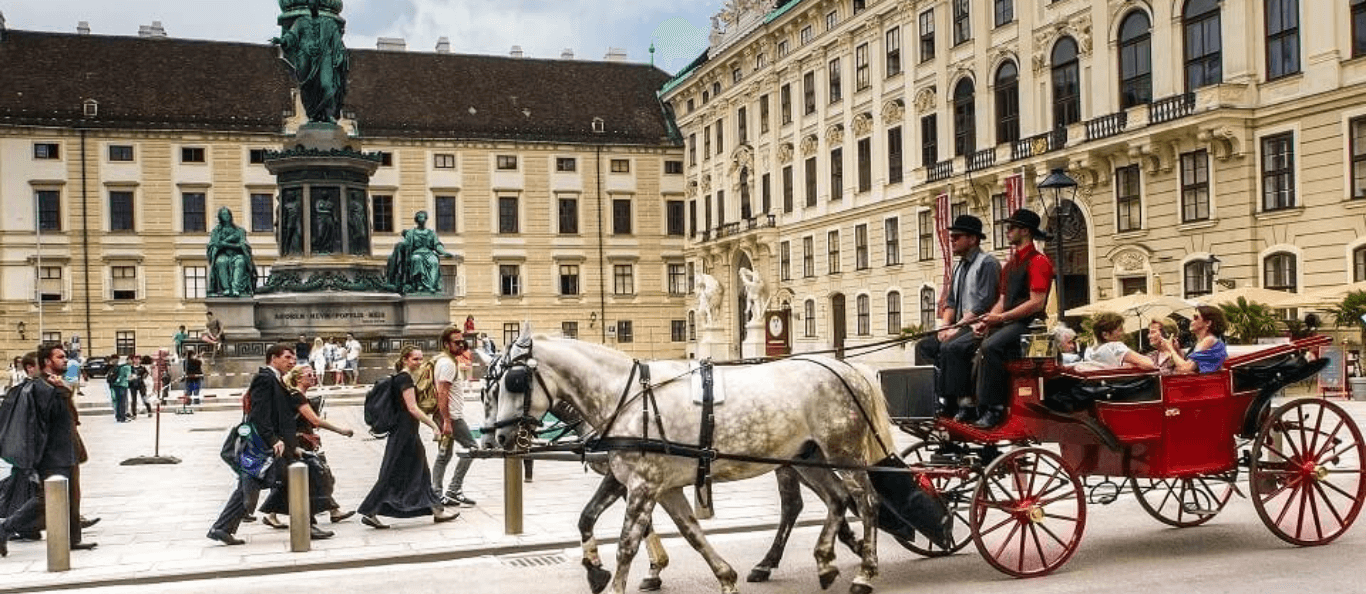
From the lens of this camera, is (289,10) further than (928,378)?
Yes

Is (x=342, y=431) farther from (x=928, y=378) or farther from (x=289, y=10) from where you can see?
(x=289, y=10)

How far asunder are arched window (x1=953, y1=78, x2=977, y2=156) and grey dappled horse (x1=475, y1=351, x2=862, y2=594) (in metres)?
33.1

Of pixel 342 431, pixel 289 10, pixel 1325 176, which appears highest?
pixel 289 10

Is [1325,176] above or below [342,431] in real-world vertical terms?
above

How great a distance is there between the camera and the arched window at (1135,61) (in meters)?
33.3

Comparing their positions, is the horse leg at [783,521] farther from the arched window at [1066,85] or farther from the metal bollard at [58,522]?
the arched window at [1066,85]

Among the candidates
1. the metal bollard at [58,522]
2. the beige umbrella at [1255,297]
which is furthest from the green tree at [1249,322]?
the metal bollard at [58,522]

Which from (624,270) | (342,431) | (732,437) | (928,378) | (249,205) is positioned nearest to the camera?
(732,437)

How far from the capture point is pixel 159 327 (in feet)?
200

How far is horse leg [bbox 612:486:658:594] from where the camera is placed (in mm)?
7840

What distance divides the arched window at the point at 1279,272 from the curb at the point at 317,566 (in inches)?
893

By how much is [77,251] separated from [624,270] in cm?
2648

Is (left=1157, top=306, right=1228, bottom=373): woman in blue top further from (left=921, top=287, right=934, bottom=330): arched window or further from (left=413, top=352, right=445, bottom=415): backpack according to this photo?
(left=921, top=287, right=934, bottom=330): arched window

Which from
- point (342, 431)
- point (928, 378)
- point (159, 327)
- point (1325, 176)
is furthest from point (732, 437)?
point (159, 327)
